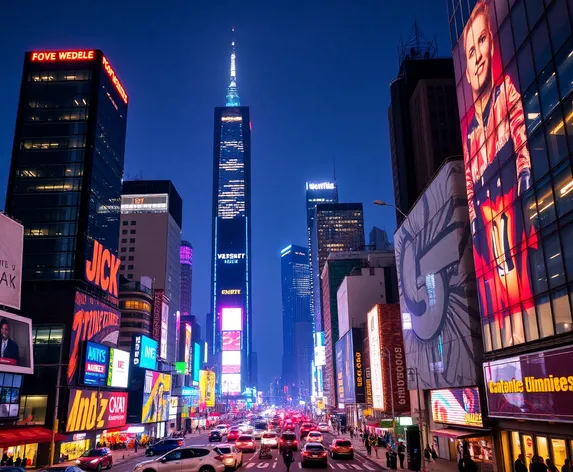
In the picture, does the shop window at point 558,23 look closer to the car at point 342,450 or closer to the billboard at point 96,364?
the car at point 342,450

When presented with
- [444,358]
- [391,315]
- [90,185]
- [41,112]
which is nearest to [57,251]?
[90,185]

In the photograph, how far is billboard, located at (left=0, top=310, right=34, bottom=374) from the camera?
44.6 meters

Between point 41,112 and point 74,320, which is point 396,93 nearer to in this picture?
point 41,112

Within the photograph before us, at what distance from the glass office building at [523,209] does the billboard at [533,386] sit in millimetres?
57

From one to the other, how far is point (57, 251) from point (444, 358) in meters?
56.0

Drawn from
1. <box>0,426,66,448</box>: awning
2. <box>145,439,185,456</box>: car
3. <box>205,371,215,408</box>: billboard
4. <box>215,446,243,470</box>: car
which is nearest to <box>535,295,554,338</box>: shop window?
<box>215,446,243,470</box>: car

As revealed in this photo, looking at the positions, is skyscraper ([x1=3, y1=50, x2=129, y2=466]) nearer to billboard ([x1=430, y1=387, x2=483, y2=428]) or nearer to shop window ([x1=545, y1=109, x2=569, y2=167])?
billboard ([x1=430, y1=387, x2=483, y2=428])

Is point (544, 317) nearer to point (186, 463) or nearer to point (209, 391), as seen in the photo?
point (186, 463)

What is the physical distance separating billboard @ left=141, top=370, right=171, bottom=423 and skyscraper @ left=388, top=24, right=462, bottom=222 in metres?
55.0

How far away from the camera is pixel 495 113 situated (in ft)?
106

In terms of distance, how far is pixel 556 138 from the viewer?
24.9 meters

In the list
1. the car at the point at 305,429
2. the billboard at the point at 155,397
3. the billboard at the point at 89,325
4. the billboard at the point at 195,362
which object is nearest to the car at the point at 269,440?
the car at the point at 305,429

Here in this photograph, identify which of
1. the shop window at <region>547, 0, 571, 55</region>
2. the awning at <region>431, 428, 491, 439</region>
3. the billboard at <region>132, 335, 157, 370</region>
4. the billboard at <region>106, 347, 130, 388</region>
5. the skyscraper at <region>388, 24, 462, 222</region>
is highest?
the skyscraper at <region>388, 24, 462, 222</region>

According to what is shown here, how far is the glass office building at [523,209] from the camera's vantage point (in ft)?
80.5
